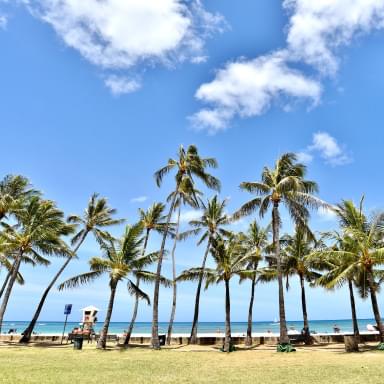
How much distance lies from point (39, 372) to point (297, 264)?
64.7ft

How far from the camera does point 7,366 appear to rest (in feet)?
37.9

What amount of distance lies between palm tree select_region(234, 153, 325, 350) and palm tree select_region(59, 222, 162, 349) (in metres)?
6.92

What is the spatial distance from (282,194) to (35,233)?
54.9 feet

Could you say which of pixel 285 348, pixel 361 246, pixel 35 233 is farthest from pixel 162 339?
pixel 361 246

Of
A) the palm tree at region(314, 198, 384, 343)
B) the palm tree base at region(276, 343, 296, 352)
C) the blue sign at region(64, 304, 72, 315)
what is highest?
the palm tree at region(314, 198, 384, 343)

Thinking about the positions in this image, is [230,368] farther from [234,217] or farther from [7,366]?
[234,217]

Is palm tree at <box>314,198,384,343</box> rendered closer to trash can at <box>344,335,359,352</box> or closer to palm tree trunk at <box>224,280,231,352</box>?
trash can at <box>344,335,359,352</box>

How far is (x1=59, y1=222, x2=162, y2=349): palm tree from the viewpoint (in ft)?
66.4

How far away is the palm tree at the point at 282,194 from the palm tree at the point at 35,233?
43.7 ft

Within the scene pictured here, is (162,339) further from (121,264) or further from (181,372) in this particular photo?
(181,372)

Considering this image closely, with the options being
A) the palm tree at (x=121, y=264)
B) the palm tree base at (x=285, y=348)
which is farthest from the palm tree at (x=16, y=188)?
the palm tree base at (x=285, y=348)

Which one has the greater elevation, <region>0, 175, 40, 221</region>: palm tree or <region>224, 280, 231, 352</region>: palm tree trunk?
<region>0, 175, 40, 221</region>: palm tree

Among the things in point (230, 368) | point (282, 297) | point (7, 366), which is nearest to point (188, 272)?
point (282, 297)

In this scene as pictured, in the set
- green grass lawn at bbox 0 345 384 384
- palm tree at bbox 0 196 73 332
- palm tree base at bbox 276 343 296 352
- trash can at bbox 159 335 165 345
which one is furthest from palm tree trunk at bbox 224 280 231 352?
palm tree at bbox 0 196 73 332
